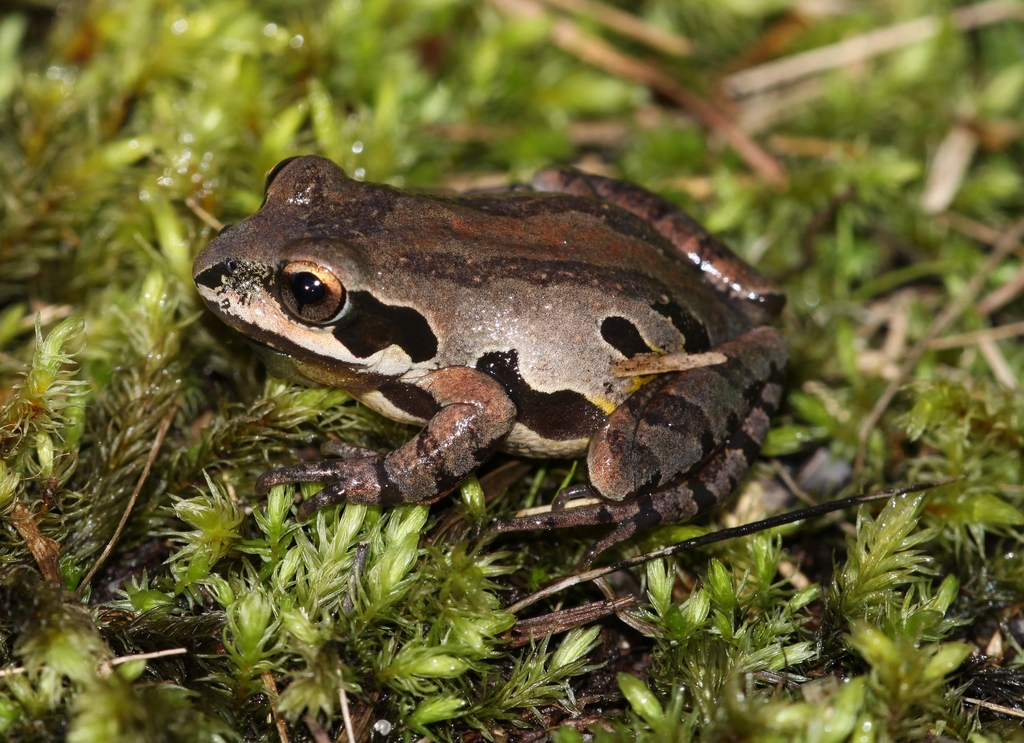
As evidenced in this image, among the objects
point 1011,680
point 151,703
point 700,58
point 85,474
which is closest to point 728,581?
point 1011,680

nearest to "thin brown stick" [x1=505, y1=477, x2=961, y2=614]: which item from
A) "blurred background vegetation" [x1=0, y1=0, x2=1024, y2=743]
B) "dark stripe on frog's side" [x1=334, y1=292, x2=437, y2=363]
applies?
"blurred background vegetation" [x1=0, y1=0, x2=1024, y2=743]

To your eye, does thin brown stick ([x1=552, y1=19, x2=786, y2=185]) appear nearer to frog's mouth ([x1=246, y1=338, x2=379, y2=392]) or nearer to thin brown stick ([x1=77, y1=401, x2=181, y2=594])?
frog's mouth ([x1=246, y1=338, x2=379, y2=392])

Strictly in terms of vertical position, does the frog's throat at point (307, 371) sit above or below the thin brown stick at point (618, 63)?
below

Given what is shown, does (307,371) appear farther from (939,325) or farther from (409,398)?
(939,325)

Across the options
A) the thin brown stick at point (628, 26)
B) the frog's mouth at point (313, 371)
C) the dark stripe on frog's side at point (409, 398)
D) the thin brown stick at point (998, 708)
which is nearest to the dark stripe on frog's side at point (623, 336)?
the dark stripe on frog's side at point (409, 398)

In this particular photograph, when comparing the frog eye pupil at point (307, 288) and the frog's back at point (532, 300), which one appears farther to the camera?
the frog's back at point (532, 300)

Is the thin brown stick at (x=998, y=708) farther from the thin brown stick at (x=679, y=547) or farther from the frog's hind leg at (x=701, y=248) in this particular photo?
the frog's hind leg at (x=701, y=248)
